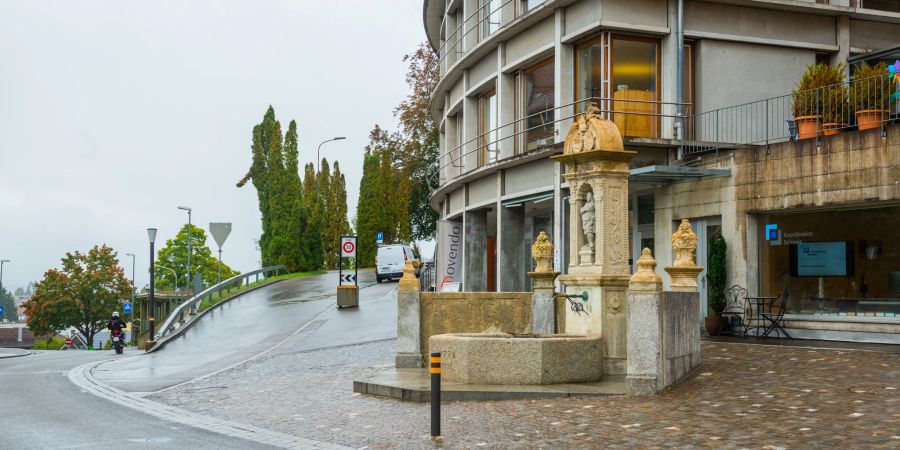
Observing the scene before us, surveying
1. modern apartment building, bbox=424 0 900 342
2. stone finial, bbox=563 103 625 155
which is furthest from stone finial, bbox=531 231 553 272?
modern apartment building, bbox=424 0 900 342

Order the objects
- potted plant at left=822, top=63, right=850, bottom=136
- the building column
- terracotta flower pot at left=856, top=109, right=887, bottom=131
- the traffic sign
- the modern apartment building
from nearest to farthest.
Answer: the modern apartment building < terracotta flower pot at left=856, top=109, right=887, bottom=131 < potted plant at left=822, top=63, right=850, bottom=136 < the building column < the traffic sign

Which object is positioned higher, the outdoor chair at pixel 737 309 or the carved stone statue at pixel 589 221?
the carved stone statue at pixel 589 221

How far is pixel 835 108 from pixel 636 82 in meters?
5.27

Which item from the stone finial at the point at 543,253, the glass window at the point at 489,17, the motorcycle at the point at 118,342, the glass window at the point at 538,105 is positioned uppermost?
the glass window at the point at 489,17

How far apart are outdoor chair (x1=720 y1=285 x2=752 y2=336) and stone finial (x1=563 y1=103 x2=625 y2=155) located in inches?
275

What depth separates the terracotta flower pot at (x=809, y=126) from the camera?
19844mm

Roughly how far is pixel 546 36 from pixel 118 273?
69.0 meters

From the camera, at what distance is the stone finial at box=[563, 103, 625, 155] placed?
580 inches

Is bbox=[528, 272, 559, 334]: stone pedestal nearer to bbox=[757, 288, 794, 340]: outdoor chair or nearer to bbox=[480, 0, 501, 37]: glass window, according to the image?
bbox=[757, 288, 794, 340]: outdoor chair

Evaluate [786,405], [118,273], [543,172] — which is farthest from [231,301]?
[118,273]

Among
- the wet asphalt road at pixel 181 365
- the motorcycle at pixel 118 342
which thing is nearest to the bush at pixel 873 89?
the wet asphalt road at pixel 181 365

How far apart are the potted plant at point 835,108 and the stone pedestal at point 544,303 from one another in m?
7.45

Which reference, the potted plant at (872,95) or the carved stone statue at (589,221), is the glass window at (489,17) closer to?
the potted plant at (872,95)

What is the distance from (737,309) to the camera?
20562mm
